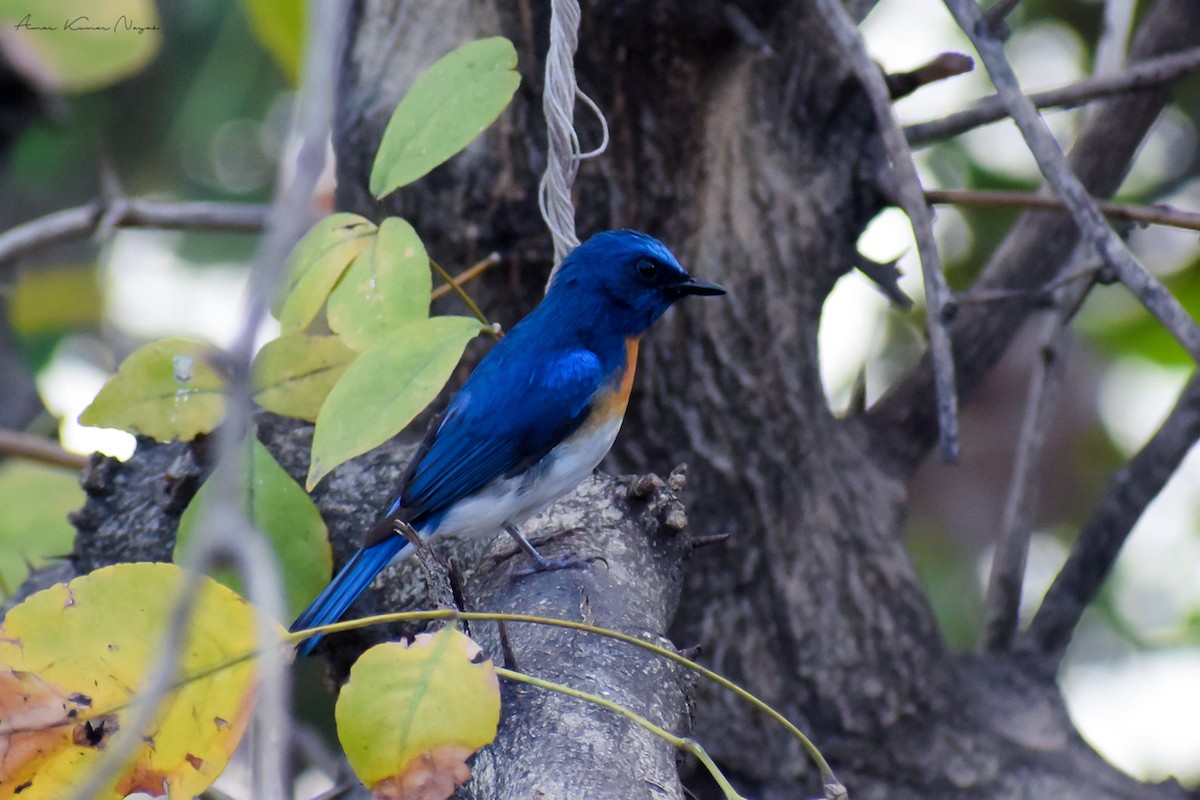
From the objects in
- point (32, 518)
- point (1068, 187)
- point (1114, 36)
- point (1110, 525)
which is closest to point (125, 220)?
point (32, 518)

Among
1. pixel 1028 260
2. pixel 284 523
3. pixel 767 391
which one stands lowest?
pixel 284 523

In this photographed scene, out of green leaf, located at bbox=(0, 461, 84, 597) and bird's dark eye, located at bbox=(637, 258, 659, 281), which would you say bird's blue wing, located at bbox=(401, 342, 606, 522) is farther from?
green leaf, located at bbox=(0, 461, 84, 597)

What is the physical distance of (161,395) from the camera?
2020 millimetres

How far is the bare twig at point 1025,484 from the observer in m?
3.19

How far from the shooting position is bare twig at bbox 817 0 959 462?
85.6 inches

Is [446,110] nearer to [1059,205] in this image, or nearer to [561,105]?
[561,105]

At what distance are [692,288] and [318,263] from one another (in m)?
0.97

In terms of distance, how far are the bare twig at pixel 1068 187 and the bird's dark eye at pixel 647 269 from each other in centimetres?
82

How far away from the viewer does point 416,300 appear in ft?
5.97

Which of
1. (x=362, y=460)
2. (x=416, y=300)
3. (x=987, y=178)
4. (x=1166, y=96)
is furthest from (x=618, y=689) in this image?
(x=987, y=178)

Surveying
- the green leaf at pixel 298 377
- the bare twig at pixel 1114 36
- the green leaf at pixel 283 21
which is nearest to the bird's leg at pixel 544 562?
the green leaf at pixel 298 377

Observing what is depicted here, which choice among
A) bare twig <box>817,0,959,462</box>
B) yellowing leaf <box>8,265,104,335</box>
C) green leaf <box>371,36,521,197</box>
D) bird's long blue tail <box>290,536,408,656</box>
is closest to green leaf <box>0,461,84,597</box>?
bird's long blue tail <box>290,536,408,656</box>

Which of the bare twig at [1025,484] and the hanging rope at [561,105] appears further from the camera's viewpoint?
the bare twig at [1025,484]

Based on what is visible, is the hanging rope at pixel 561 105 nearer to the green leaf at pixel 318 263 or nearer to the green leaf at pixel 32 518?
the green leaf at pixel 318 263
